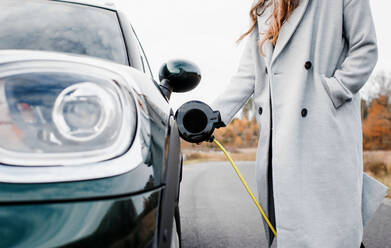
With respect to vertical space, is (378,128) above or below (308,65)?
below

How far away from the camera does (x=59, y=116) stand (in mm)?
739

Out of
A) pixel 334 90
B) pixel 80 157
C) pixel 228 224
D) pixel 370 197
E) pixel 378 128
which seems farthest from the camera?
pixel 378 128

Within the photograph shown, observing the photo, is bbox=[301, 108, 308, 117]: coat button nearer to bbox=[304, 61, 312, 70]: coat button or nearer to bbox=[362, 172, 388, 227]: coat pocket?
bbox=[304, 61, 312, 70]: coat button

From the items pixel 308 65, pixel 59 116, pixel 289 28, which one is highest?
pixel 289 28

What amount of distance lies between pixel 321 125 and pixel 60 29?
4.27 feet

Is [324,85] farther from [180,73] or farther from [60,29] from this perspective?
[60,29]

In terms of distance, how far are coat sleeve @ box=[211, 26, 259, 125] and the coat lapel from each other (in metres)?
0.24

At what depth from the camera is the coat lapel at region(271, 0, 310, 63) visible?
151 centimetres

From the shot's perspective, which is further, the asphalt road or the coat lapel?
the asphalt road

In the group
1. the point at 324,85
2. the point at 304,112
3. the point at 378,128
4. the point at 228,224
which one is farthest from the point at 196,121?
the point at 378,128

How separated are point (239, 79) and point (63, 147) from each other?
132cm

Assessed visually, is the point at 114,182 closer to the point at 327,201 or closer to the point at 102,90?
the point at 102,90

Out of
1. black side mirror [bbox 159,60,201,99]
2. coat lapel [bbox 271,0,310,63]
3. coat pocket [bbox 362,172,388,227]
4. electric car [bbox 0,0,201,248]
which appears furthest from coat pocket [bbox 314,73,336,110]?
electric car [bbox 0,0,201,248]

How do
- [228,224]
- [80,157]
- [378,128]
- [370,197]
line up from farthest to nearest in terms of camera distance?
[378,128] < [228,224] < [370,197] < [80,157]
